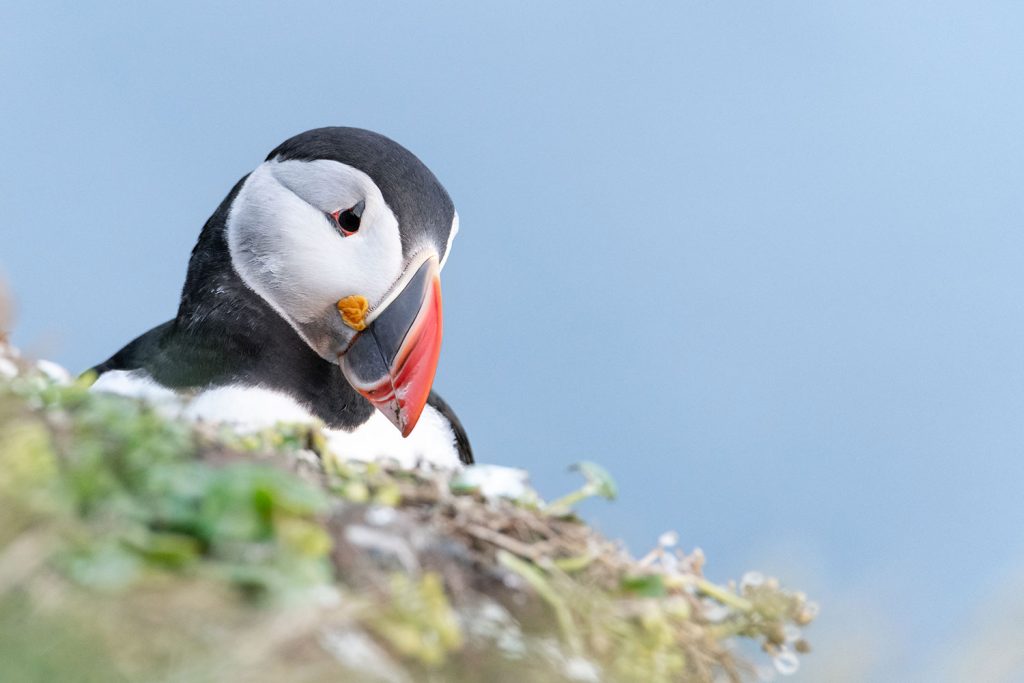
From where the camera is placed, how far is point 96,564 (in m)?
1.47

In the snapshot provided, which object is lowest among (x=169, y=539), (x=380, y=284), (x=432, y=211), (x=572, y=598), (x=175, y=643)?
(x=175, y=643)

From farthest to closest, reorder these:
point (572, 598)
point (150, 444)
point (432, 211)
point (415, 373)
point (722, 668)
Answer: point (432, 211) < point (415, 373) < point (722, 668) < point (572, 598) < point (150, 444)

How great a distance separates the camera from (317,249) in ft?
13.2

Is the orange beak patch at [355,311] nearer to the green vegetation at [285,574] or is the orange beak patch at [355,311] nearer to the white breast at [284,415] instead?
the white breast at [284,415]

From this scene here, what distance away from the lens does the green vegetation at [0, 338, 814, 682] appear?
1.40 meters

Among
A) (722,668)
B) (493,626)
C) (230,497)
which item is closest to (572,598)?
(493,626)

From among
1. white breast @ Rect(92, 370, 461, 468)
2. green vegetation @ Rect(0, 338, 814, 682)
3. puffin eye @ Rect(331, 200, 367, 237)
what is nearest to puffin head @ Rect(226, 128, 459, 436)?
puffin eye @ Rect(331, 200, 367, 237)

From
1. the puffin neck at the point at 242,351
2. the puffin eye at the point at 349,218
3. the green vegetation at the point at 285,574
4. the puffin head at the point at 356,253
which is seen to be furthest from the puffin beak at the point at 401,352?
the green vegetation at the point at 285,574

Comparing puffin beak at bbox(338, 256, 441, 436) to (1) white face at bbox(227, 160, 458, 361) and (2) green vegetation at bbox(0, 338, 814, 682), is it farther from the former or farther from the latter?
(2) green vegetation at bbox(0, 338, 814, 682)

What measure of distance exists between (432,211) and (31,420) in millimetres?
2356

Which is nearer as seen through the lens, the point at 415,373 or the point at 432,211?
the point at 415,373

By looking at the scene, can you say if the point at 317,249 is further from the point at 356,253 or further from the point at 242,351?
the point at 242,351

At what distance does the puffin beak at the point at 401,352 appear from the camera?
373 cm

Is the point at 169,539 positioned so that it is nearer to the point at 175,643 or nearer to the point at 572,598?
the point at 175,643
